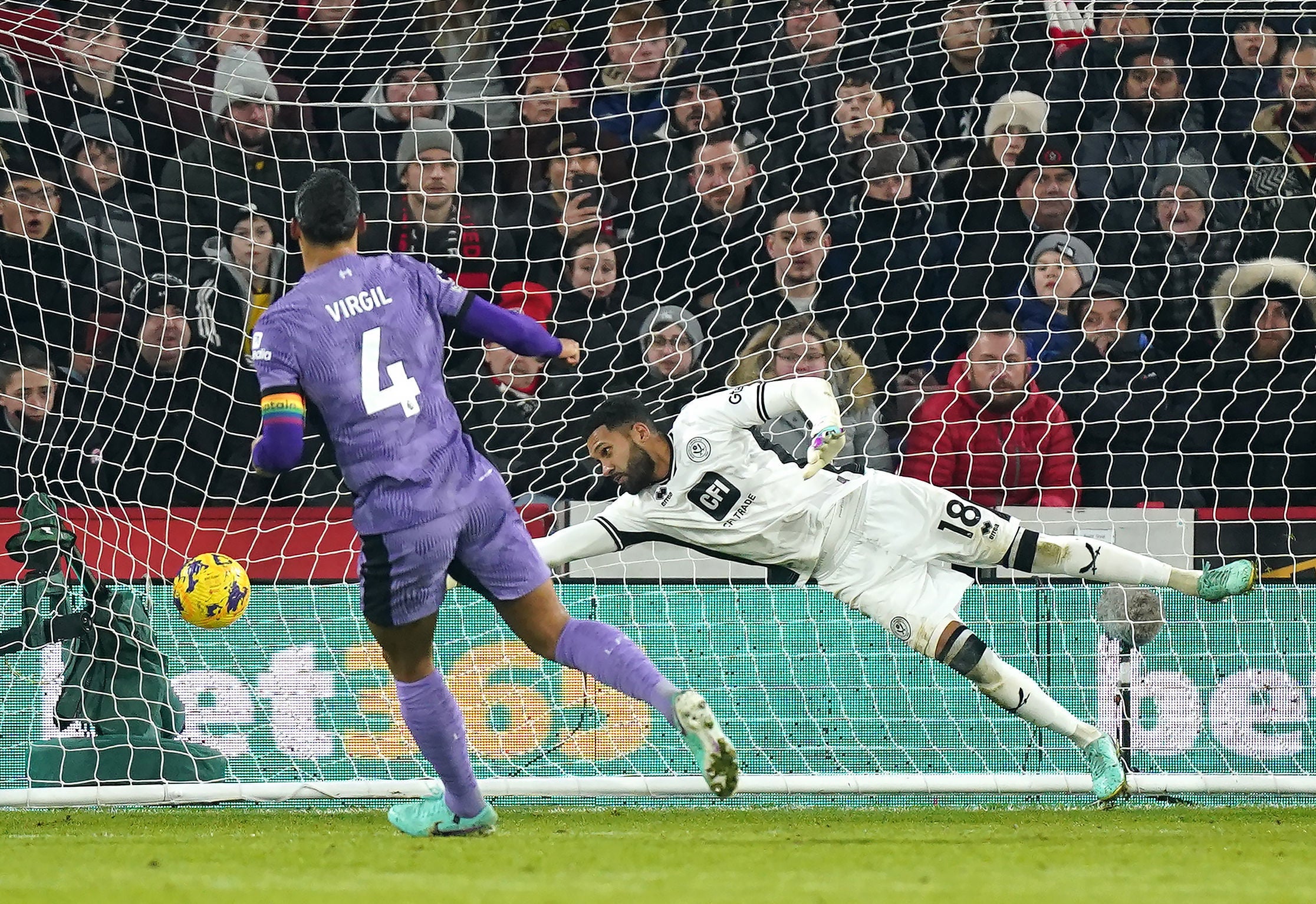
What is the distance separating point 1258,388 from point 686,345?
2560mm

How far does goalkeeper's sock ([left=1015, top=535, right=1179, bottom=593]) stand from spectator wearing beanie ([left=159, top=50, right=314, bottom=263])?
3.65 m

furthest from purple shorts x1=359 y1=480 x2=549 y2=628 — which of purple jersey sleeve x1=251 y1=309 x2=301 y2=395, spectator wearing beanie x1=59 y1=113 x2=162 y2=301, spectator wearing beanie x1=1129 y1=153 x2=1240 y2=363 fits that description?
spectator wearing beanie x1=1129 y1=153 x2=1240 y2=363

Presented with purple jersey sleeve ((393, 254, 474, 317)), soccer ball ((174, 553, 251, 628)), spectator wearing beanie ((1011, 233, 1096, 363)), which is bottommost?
soccer ball ((174, 553, 251, 628))

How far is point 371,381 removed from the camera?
4535 mm

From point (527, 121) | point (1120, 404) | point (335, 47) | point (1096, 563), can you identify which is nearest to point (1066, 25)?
point (1120, 404)

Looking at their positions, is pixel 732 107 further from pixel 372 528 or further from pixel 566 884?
pixel 566 884

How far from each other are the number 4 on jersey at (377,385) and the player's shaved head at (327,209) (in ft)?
0.95

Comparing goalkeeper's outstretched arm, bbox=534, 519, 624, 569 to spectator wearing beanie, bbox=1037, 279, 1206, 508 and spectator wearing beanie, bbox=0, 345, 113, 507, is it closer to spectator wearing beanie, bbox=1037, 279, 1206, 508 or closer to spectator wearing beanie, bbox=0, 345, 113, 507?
spectator wearing beanie, bbox=0, 345, 113, 507

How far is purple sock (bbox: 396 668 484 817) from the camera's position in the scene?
476cm

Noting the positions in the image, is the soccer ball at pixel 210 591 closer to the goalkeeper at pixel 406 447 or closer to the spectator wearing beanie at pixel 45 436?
the goalkeeper at pixel 406 447

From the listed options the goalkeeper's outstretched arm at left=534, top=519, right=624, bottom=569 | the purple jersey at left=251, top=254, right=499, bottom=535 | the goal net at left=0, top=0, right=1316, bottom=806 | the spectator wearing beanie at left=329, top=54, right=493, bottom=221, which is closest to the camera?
the purple jersey at left=251, top=254, right=499, bottom=535

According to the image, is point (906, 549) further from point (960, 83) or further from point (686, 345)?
point (960, 83)

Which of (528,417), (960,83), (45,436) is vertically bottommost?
(45,436)

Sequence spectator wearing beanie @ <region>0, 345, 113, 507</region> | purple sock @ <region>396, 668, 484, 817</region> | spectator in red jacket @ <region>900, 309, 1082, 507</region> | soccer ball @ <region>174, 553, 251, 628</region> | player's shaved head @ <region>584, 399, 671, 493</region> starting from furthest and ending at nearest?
spectator in red jacket @ <region>900, 309, 1082, 507</region> → spectator wearing beanie @ <region>0, 345, 113, 507</region> → player's shaved head @ <region>584, 399, 671, 493</region> → soccer ball @ <region>174, 553, 251, 628</region> → purple sock @ <region>396, 668, 484, 817</region>
